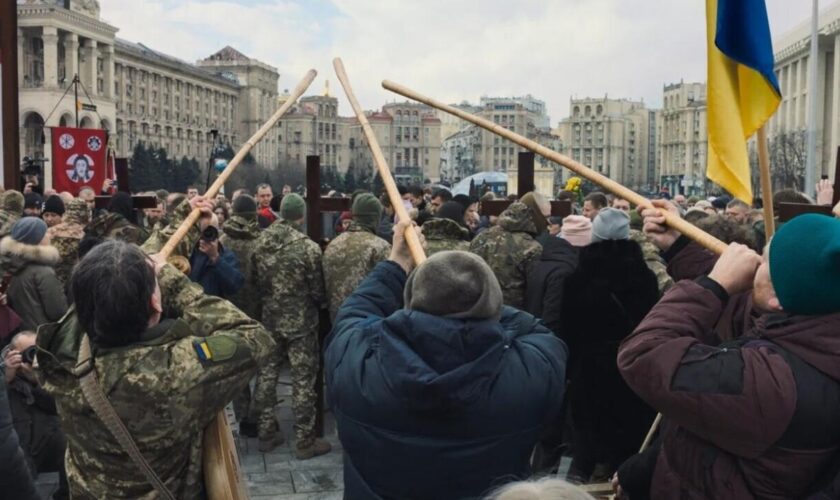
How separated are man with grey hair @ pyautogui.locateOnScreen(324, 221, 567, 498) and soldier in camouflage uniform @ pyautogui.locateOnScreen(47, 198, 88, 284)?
4645 millimetres

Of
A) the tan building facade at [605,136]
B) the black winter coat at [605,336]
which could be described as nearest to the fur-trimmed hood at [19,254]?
the black winter coat at [605,336]

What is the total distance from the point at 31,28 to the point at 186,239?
260ft

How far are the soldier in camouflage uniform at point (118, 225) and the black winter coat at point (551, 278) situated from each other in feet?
10.2

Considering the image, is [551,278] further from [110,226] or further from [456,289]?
[110,226]

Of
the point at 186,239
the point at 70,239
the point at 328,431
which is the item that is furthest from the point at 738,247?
the point at 70,239

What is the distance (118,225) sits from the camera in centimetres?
705

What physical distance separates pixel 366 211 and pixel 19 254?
8.24 feet

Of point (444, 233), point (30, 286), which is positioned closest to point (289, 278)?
point (444, 233)

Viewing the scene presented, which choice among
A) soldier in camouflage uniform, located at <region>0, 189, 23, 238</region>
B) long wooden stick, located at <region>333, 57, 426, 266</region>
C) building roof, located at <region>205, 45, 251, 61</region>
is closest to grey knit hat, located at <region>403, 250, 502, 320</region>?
long wooden stick, located at <region>333, 57, 426, 266</region>

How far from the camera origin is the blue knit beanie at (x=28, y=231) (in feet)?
18.4

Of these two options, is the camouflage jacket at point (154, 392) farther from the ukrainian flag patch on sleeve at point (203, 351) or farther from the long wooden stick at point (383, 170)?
the long wooden stick at point (383, 170)

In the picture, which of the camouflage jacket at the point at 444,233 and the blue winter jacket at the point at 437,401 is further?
the camouflage jacket at the point at 444,233

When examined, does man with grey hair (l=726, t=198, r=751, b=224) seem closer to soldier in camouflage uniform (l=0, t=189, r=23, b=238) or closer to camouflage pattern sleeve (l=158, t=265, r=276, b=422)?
camouflage pattern sleeve (l=158, t=265, r=276, b=422)

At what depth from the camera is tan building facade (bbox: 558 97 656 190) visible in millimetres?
161500
